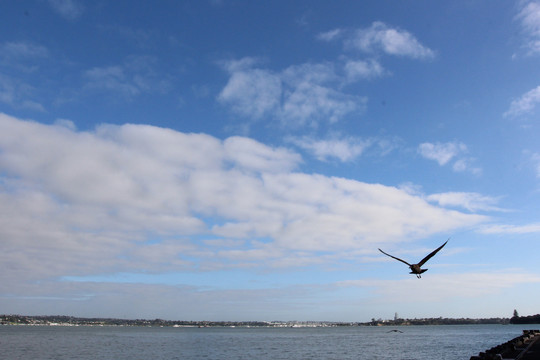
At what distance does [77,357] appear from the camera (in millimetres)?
A: 67438

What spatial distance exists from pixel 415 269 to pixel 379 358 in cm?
4943

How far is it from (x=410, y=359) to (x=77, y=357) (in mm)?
49118

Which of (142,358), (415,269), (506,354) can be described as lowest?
(142,358)

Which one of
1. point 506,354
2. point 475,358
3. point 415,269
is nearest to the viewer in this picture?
point 415,269

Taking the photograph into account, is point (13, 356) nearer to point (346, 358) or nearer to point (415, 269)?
point (346, 358)

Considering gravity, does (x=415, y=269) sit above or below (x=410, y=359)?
above

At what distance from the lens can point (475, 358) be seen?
2752 centimetres

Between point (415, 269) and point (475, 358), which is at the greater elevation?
point (415, 269)

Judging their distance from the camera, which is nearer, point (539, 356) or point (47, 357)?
point (539, 356)

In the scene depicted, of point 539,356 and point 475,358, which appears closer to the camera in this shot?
point 475,358

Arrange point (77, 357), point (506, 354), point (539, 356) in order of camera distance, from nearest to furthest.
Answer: point (539, 356) < point (506, 354) < point (77, 357)

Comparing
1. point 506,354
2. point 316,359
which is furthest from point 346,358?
point 506,354

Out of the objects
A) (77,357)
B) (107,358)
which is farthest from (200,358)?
(77,357)

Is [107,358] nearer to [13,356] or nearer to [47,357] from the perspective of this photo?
[47,357]
